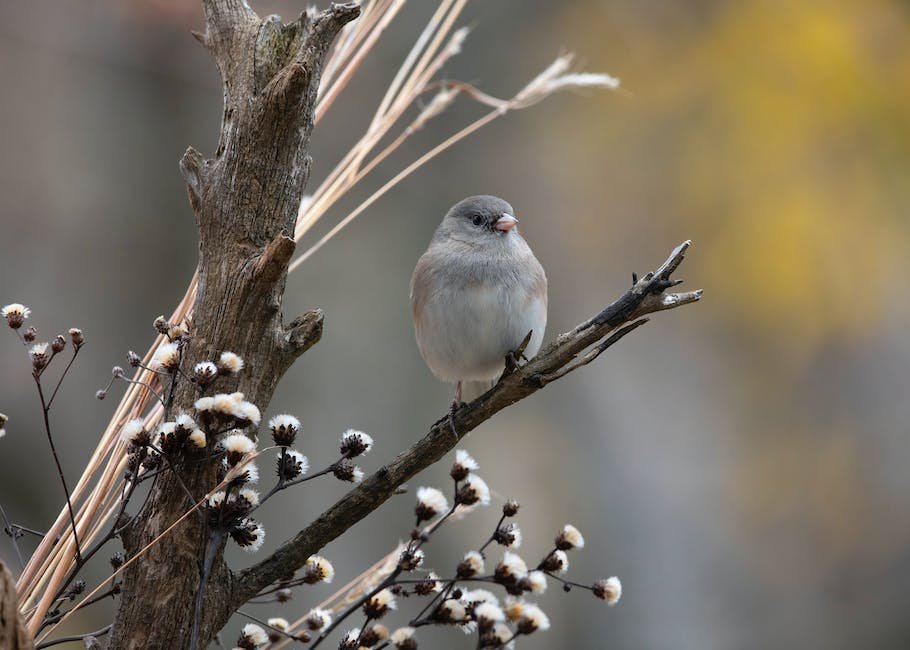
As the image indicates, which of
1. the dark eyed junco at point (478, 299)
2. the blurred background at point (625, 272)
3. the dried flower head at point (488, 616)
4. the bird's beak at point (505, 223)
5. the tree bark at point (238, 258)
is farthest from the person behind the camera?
the blurred background at point (625, 272)

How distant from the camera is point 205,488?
3.14 feet

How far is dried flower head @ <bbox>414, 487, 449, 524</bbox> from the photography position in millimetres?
917

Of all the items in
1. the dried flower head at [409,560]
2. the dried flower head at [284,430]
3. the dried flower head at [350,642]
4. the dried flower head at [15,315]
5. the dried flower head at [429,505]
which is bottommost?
the dried flower head at [350,642]

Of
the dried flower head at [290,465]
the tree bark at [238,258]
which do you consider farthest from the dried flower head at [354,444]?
the tree bark at [238,258]

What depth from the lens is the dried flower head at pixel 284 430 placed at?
0.89 meters

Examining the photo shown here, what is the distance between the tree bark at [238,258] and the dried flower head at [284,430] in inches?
4.1

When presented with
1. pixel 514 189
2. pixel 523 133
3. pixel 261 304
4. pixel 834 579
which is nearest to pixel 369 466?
pixel 514 189

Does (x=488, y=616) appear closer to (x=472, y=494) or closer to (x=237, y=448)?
(x=472, y=494)

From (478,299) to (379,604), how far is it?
779 mm

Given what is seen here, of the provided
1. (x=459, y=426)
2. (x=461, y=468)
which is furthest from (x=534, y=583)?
(x=459, y=426)

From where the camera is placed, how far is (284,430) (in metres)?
0.89

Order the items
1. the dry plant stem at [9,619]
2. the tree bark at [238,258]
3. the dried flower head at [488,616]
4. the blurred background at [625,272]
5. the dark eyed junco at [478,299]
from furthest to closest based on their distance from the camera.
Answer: the blurred background at [625,272]
the dark eyed junco at [478,299]
the tree bark at [238,258]
the dried flower head at [488,616]
the dry plant stem at [9,619]

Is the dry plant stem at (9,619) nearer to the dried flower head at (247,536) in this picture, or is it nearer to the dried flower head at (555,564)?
the dried flower head at (247,536)

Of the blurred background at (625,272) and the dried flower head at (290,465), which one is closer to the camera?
the dried flower head at (290,465)
